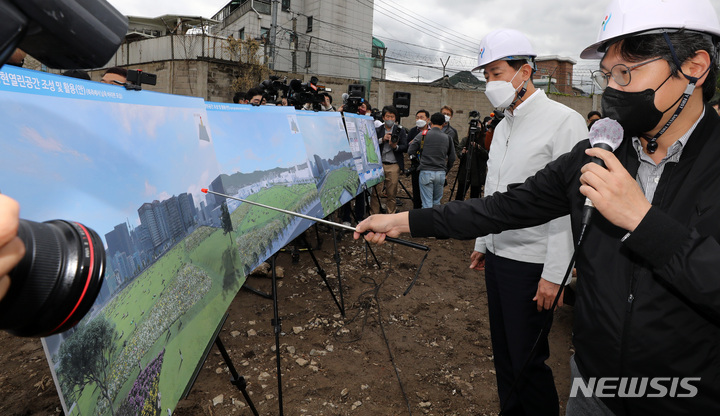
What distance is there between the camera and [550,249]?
204 centimetres

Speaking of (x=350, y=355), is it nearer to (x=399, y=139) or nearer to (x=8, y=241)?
(x=8, y=241)

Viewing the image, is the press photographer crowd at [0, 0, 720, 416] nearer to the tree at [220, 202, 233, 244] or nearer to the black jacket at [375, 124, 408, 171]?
the tree at [220, 202, 233, 244]

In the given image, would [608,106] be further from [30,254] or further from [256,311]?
[256,311]

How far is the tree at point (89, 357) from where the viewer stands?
3.47ft

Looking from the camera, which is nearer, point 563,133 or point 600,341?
point 600,341

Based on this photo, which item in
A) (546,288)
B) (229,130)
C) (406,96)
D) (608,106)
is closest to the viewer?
(608,106)

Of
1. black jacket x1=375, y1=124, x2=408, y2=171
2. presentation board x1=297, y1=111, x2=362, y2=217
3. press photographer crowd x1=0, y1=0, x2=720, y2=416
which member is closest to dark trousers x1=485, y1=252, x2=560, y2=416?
press photographer crowd x1=0, y1=0, x2=720, y2=416

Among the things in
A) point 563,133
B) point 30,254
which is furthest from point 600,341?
point 30,254

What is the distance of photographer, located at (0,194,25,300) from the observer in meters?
0.52

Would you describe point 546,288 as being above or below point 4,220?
below

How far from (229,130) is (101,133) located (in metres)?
1.22

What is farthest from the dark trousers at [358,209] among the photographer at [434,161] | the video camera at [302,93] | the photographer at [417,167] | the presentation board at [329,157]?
the video camera at [302,93]

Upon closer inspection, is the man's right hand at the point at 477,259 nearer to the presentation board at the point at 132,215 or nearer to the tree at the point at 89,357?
the presentation board at the point at 132,215

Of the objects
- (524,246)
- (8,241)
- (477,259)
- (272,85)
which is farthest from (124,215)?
(272,85)
